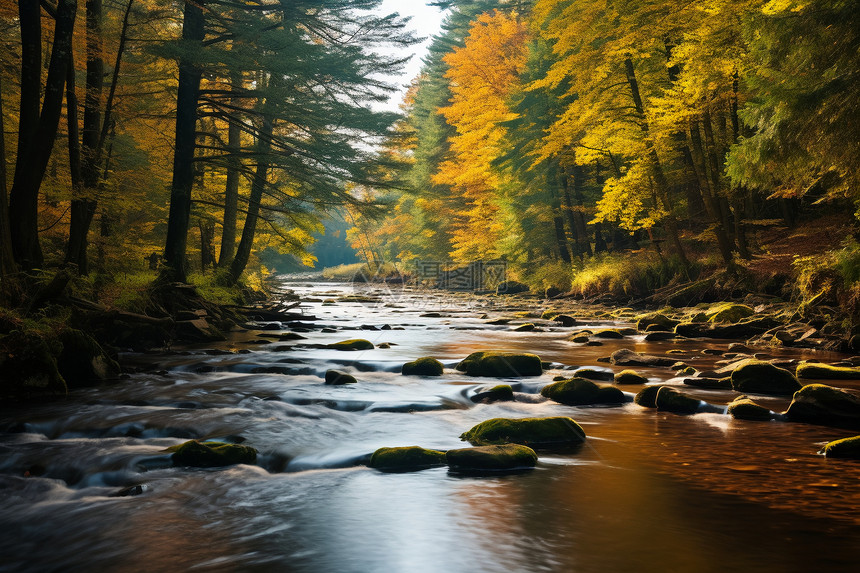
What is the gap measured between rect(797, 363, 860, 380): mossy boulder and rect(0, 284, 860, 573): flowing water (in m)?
1.39

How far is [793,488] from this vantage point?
420cm

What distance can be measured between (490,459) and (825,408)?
3.53 m

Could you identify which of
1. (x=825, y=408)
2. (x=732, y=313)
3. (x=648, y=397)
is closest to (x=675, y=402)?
(x=648, y=397)

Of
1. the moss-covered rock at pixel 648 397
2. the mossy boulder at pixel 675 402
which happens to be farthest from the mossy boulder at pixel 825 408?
the moss-covered rock at pixel 648 397

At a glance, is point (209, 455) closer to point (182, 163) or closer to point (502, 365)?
point (502, 365)

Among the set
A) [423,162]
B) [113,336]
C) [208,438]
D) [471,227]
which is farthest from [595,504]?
[423,162]

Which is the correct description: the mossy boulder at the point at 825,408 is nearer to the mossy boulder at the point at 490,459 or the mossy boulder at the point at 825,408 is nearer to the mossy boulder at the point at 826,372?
the mossy boulder at the point at 826,372

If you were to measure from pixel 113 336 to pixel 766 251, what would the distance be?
15059 millimetres

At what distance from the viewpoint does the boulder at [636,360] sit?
954 centimetres

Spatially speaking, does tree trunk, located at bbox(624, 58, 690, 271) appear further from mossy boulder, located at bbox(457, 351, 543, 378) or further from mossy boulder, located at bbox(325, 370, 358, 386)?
mossy boulder, located at bbox(325, 370, 358, 386)

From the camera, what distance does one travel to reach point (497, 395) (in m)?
7.65

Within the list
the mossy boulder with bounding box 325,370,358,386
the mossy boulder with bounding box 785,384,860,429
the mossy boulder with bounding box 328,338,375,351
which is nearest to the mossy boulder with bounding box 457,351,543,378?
the mossy boulder with bounding box 325,370,358,386

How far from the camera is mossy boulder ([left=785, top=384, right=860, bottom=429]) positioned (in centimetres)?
579

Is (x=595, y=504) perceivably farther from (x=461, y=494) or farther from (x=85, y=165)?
(x=85, y=165)
